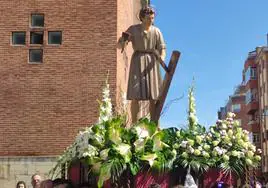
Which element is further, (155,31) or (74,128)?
(74,128)

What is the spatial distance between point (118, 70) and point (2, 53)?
3002 mm

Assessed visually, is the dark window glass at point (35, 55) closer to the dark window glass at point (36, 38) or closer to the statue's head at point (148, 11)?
the dark window glass at point (36, 38)

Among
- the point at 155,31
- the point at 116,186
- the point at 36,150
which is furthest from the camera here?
the point at 36,150

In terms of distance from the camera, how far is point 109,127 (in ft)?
21.0

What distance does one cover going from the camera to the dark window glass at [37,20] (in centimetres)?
1478

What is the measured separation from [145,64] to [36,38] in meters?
7.08

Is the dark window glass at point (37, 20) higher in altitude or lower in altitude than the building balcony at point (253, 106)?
higher

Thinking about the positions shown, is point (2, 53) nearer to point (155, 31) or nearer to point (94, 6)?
point (94, 6)

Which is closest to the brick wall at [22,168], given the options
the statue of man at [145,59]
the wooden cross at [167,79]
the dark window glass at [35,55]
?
the dark window glass at [35,55]

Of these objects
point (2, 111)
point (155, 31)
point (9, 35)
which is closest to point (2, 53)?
point (9, 35)

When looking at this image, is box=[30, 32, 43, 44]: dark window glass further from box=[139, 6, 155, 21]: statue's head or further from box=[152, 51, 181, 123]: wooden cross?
box=[152, 51, 181, 123]: wooden cross

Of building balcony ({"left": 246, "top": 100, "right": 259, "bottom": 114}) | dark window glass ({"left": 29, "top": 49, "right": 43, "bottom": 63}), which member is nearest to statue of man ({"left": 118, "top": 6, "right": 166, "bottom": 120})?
dark window glass ({"left": 29, "top": 49, "right": 43, "bottom": 63})

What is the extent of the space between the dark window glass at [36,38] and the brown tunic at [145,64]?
22.2 ft

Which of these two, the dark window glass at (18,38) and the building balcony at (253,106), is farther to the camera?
the building balcony at (253,106)
